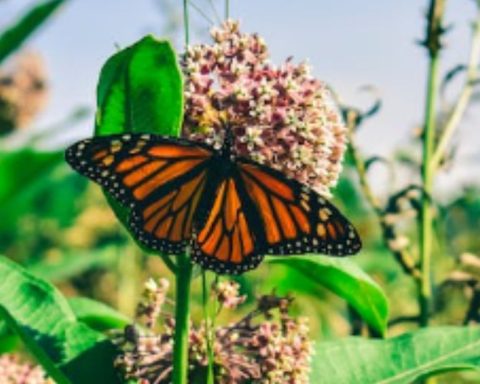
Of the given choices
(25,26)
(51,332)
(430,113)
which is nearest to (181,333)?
(51,332)

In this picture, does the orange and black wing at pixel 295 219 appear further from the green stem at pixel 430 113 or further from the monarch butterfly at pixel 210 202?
the green stem at pixel 430 113

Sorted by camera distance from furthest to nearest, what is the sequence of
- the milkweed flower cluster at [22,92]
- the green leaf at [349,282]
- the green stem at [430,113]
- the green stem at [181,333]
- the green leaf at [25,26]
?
the milkweed flower cluster at [22,92]
the green stem at [430,113]
the green leaf at [349,282]
the green stem at [181,333]
the green leaf at [25,26]

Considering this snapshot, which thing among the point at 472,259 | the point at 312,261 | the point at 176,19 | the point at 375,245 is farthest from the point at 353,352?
the point at 375,245

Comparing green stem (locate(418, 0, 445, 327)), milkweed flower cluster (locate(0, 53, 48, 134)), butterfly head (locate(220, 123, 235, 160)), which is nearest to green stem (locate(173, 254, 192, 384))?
butterfly head (locate(220, 123, 235, 160))

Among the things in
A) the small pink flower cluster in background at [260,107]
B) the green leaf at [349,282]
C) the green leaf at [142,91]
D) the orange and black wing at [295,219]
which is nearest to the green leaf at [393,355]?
the green leaf at [349,282]

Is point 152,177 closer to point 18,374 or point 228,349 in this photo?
point 228,349
